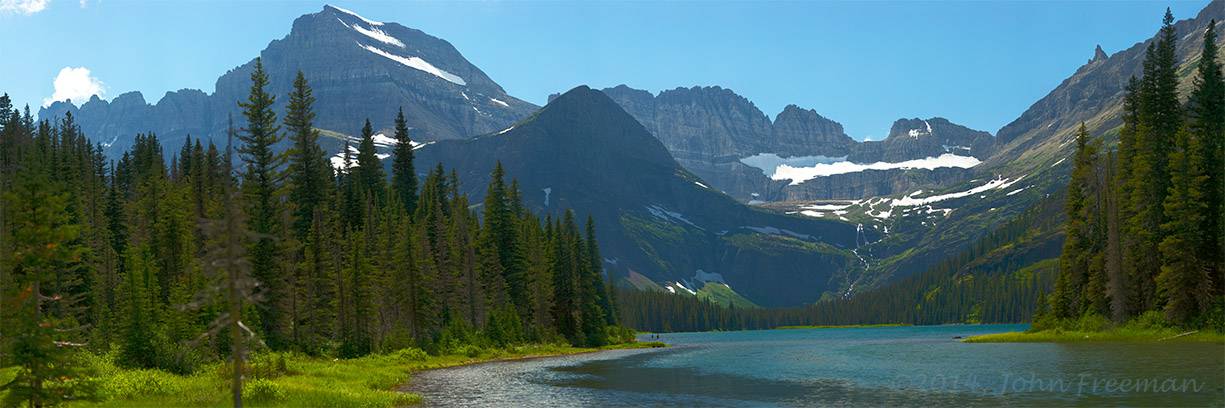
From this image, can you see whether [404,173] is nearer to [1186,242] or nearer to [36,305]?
[1186,242]

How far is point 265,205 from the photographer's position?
74.4 meters

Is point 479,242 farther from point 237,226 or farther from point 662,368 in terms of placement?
point 237,226

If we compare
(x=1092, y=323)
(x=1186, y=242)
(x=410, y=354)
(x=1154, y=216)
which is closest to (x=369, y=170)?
(x=410, y=354)

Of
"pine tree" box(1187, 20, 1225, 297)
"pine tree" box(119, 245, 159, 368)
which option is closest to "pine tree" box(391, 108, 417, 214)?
"pine tree" box(119, 245, 159, 368)

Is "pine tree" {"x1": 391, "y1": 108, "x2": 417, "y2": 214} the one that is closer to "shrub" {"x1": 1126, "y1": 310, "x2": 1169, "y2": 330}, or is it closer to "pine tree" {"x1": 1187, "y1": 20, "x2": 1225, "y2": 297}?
"shrub" {"x1": 1126, "y1": 310, "x2": 1169, "y2": 330}

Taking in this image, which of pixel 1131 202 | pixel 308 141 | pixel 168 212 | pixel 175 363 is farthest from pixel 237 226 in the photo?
pixel 1131 202

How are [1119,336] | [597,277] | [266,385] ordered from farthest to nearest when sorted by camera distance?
[597,277], [1119,336], [266,385]

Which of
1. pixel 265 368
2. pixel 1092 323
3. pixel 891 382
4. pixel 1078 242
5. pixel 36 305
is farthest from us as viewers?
pixel 1078 242

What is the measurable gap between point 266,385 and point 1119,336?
7636 cm

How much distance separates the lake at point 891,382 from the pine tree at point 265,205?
12.7 metres

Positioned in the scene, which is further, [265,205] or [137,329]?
[265,205]

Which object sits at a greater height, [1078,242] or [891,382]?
[1078,242]

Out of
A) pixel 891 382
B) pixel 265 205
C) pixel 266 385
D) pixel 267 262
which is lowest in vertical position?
pixel 891 382

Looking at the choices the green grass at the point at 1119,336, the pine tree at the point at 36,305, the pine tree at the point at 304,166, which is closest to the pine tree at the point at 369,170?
the pine tree at the point at 304,166
